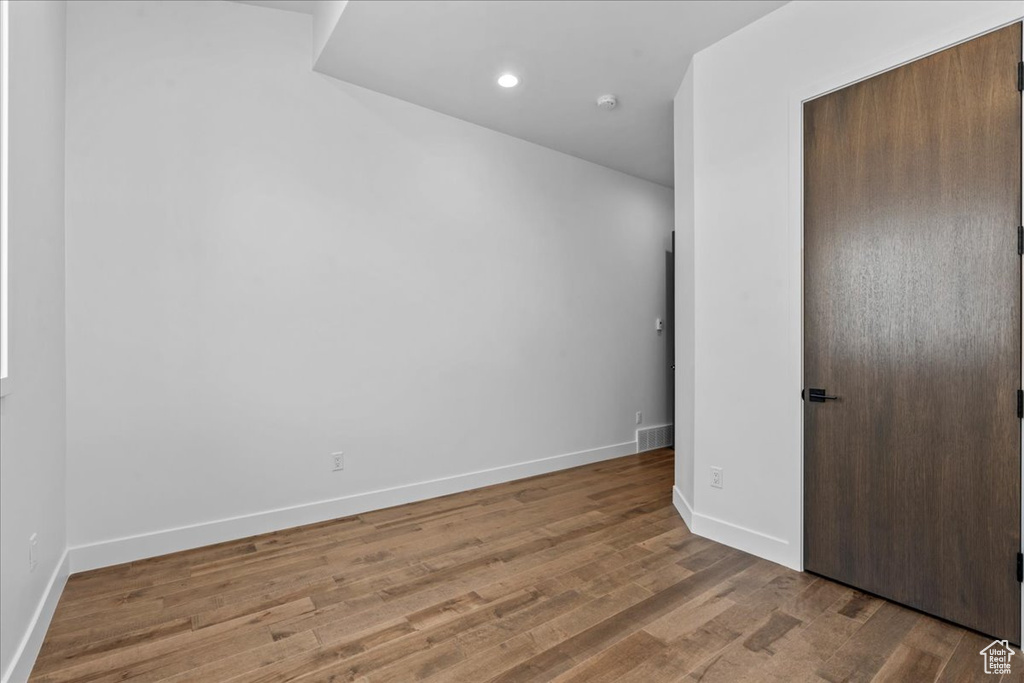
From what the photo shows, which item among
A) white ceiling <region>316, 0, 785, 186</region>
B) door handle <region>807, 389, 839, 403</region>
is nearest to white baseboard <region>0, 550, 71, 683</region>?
white ceiling <region>316, 0, 785, 186</region>

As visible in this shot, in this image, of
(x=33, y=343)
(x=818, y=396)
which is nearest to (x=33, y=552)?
(x=33, y=343)

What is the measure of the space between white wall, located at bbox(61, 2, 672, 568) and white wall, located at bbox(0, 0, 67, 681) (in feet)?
0.66

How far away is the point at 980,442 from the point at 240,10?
14.2 ft

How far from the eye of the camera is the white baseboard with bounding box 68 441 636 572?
2.67 meters

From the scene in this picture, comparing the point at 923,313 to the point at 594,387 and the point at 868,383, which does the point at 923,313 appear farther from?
the point at 594,387

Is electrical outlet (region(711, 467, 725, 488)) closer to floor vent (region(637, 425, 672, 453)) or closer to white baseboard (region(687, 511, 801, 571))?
white baseboard (region(687, 511, 801, 571))

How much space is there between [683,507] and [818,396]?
3.99ft

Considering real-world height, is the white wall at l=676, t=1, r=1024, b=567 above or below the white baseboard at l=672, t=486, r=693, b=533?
above

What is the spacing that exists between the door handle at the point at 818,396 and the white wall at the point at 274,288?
2.31 meters

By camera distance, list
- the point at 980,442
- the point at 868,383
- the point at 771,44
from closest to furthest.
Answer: the point at 980,442 < the point at 868,383 < the point at 771,44

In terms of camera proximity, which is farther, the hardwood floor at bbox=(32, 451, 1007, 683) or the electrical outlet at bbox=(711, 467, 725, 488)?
the electrical outlet at bbox=(711, 467, 725, 488)

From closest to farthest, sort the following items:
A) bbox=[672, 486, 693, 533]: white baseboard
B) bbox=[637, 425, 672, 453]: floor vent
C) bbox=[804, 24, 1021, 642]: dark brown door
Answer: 1. bbox=[804, 24, 1021, 642]: dark brown door
2. bbox=[672, 486, 693, 533]: white baseboard
3. bbox=[637, 425, 672, 453]: floor vent

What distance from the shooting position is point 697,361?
3.12m

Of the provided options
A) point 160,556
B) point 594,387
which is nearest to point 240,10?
point 160,556
